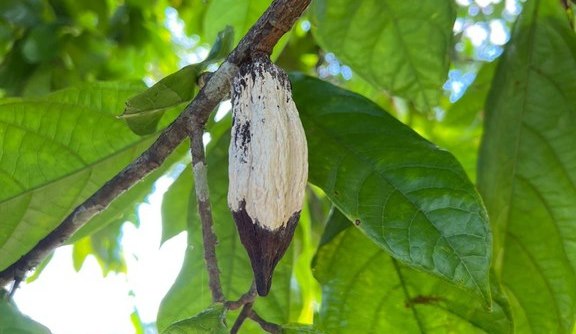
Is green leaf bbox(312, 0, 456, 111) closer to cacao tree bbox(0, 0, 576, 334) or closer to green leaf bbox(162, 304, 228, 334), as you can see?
cacao tree bbox(0, 0, 576, 334)

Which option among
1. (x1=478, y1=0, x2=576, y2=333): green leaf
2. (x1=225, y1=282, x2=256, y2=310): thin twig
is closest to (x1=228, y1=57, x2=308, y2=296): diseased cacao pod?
(x1=225, y1=282, x2=256, y2=310): thin twig

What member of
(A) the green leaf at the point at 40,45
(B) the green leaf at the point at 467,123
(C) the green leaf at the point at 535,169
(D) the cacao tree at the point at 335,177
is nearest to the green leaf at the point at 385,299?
(D) the cacao tree at the point at 335,177

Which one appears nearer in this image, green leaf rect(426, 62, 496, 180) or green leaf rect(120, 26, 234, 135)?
green leaf rect(120, 26, 234, 135)

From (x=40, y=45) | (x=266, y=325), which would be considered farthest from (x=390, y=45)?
(x=40, y=45)

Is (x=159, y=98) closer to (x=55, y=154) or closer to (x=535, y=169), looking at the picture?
(x=55, y=154)

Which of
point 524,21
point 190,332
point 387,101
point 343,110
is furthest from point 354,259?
point 387,101

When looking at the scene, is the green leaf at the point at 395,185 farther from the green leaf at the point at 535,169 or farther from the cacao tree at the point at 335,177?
the green leaf at the point at 535,169
